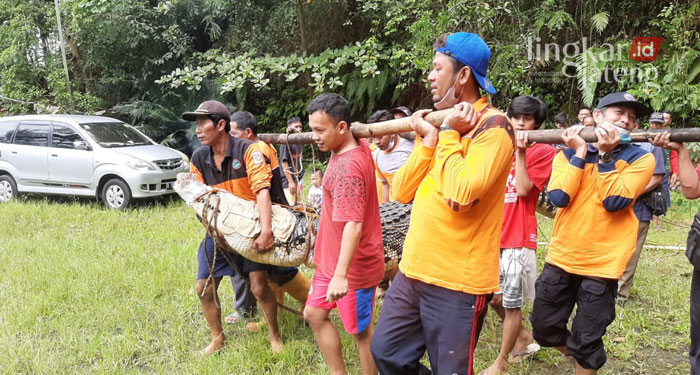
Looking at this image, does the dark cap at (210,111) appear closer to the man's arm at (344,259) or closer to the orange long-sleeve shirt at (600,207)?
the man's arm at (344,259)

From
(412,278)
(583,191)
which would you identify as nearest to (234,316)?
(412,278)

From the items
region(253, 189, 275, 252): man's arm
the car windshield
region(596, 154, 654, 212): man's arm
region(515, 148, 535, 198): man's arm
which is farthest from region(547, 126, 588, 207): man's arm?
the car windshield

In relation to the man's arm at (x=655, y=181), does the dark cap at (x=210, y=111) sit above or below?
above

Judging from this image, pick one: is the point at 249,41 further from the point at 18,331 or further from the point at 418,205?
the point at 418,205

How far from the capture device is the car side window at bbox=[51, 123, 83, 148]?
964cm

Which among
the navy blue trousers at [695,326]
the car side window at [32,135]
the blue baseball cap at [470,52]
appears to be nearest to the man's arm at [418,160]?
the blue baseball cap at [470,52]

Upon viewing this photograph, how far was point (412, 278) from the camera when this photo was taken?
7.91 ft

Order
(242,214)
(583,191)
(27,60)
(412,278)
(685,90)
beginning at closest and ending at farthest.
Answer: (412,278)
(583,191)
(242,214)
(685,90)
(27,60)

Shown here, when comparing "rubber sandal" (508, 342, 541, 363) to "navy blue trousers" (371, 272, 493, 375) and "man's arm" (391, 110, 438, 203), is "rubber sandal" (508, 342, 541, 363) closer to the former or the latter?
"navy blue trousers" (371, 272, 493, 375)

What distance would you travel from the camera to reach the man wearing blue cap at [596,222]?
2820 millimetres

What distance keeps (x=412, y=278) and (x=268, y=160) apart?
188 cm

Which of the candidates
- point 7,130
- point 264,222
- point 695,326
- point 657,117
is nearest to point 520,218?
point 695,326

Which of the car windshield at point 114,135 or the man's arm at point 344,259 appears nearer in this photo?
the man's arm at point 344,259

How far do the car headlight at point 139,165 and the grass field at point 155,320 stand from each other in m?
2.23
